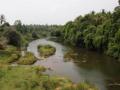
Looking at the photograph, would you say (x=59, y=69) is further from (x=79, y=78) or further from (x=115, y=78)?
(x=115, y=78)

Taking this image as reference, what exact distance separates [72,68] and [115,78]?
11840 millimetres

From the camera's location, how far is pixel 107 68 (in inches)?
2063

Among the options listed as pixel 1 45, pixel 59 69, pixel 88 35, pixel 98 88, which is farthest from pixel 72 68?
pixel 88 35

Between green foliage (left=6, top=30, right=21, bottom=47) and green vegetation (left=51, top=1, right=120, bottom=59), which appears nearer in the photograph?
green vegetation (left=51, top=1, right=120, bottom=59)

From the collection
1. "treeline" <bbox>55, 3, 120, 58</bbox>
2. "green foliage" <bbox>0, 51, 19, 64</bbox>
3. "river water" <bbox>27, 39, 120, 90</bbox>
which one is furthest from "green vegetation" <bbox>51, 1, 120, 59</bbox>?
"green foliage" <bbox>0, 51, 19, 64</bbox>

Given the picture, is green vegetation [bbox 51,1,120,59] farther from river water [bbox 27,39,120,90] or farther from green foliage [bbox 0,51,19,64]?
green foliage [bbox 0,51,19,64]

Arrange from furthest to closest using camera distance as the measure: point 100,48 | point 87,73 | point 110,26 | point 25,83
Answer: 1. point 100,48
2. point 110,26
3. point 87,73
4. point 25,83

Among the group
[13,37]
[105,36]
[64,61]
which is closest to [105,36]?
[105,36]

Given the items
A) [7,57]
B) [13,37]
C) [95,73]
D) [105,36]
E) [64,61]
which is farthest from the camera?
[13,37]

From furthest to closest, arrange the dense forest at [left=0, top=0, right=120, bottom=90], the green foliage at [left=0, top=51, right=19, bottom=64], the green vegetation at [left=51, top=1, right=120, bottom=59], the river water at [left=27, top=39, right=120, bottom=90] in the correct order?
the green vegetation at [left=51, top=1, right=120, bottom=59], the green foliage at [left=0, top=51, right=19, bottom=64], the river water at [left=27, top=39, right=120, bottom=90], the dense forest at [left=0, top=0, right=120, bottom=90]

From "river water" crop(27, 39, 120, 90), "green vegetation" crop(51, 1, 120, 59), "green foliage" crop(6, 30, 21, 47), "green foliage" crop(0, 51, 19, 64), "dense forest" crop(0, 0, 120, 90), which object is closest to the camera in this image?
"dense forest" crop(0, 0, 120, 90)

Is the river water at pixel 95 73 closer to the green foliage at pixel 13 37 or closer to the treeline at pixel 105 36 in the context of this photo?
the treeline at pixel 105 36

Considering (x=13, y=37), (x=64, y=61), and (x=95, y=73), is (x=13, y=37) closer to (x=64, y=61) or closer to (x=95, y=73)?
(x=64, y=61)

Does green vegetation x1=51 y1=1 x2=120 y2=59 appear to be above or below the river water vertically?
above
